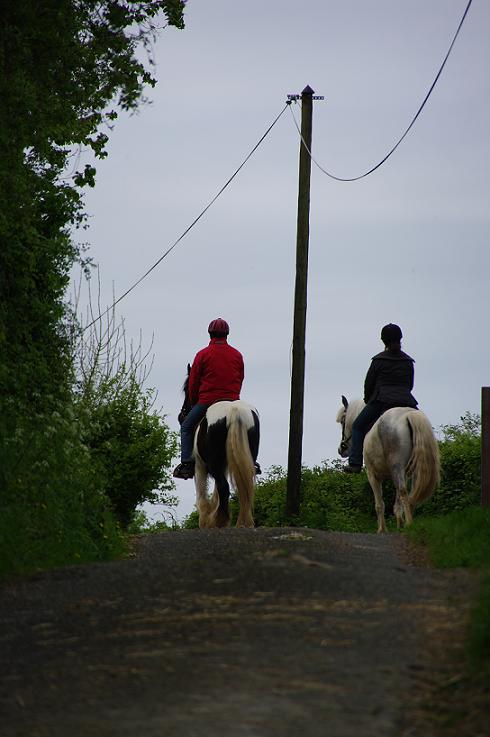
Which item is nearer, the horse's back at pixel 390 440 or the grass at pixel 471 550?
the grass at pixel 471 550

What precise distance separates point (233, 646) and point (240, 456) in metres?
8.72

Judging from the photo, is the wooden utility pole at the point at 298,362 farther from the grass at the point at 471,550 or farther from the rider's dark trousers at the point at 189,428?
the grass at the point at 471,550

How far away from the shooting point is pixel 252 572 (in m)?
8.95

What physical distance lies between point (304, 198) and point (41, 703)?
58.2ft

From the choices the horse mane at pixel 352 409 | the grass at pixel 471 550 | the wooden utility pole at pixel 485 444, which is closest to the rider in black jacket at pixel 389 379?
the wooden utility pole at pixel 485 444

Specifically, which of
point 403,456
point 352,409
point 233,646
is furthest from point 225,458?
point 233,646

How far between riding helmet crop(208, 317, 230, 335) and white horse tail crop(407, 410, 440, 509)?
2852 millimetres

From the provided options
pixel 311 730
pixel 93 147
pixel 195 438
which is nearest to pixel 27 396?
pixel 195 438

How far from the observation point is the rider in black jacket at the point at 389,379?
17391mm

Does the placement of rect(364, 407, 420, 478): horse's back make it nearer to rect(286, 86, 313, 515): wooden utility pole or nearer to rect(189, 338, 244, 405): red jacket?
rect(189, 338, 244, 405): red jacket

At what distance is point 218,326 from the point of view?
16.6 metres

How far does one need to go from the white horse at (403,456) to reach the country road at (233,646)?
5.94 meters

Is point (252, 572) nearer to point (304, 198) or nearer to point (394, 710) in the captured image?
point (394, 710)

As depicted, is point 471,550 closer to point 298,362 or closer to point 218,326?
point 218,326
